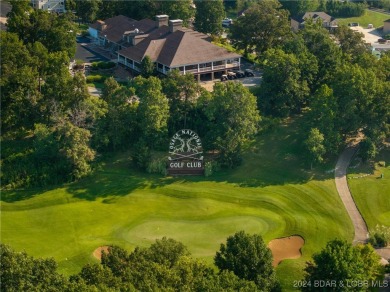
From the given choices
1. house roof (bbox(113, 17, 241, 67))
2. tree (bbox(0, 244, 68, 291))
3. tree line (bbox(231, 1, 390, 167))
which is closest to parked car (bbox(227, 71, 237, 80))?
house roof (bbox(113, 17, 241, 67))

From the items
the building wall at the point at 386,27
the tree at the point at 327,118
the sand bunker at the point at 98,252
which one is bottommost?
the sand bunker at the point at 98,252

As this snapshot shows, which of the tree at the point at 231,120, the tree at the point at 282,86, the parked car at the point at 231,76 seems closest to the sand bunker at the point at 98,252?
the tree at the point at 231,120

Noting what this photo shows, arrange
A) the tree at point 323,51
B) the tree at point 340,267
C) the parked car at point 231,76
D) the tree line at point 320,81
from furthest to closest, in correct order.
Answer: the parked car at point 231,76
the tree at point 323,51
the tree line at point 320,81
the tree at point 340,267

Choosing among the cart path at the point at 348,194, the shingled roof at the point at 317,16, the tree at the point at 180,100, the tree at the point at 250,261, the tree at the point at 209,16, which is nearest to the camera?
the tree at the point at 250,261

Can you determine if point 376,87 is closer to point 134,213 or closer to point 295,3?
point 134,213

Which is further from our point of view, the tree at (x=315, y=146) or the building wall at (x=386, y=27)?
the building wall at (x=386, y=27)

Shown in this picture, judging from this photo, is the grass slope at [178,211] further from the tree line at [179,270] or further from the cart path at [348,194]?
the tree line at [179,270]

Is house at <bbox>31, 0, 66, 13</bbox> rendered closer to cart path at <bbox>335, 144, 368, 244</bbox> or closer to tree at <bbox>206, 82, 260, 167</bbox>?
tree at <bbox>206, 82, 260, 167</bbox>
